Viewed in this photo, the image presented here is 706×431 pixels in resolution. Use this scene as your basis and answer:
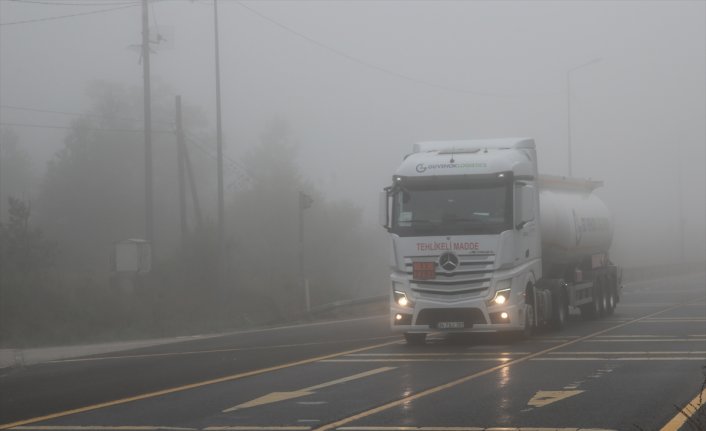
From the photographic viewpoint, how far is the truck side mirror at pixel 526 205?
21359mm

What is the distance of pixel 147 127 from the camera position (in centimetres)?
3709

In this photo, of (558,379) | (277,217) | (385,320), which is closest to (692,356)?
(558,379)

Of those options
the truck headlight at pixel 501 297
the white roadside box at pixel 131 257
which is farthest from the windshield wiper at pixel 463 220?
the white roadside box at pixel 131 257

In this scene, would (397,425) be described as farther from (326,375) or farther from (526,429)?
(326,375)

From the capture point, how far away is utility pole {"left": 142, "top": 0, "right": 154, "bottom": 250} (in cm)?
3662

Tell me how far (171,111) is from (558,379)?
59.8 m

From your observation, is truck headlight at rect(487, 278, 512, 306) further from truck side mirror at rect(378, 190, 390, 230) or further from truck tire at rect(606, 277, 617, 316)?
truck tire at rect(606, 277, 617, 316)

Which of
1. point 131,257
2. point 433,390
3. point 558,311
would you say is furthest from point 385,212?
point 131,257

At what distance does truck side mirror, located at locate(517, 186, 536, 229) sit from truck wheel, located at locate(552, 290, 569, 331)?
3092 millimetres

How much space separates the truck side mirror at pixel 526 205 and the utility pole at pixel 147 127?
16375 millimetres

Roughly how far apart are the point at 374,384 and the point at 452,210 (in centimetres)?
694

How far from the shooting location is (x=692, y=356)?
17.5 meters

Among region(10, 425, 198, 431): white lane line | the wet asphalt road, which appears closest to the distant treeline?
the wet asphalt road

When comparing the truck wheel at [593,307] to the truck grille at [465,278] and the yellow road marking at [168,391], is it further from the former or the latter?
the yellow road marking at [168,391]
